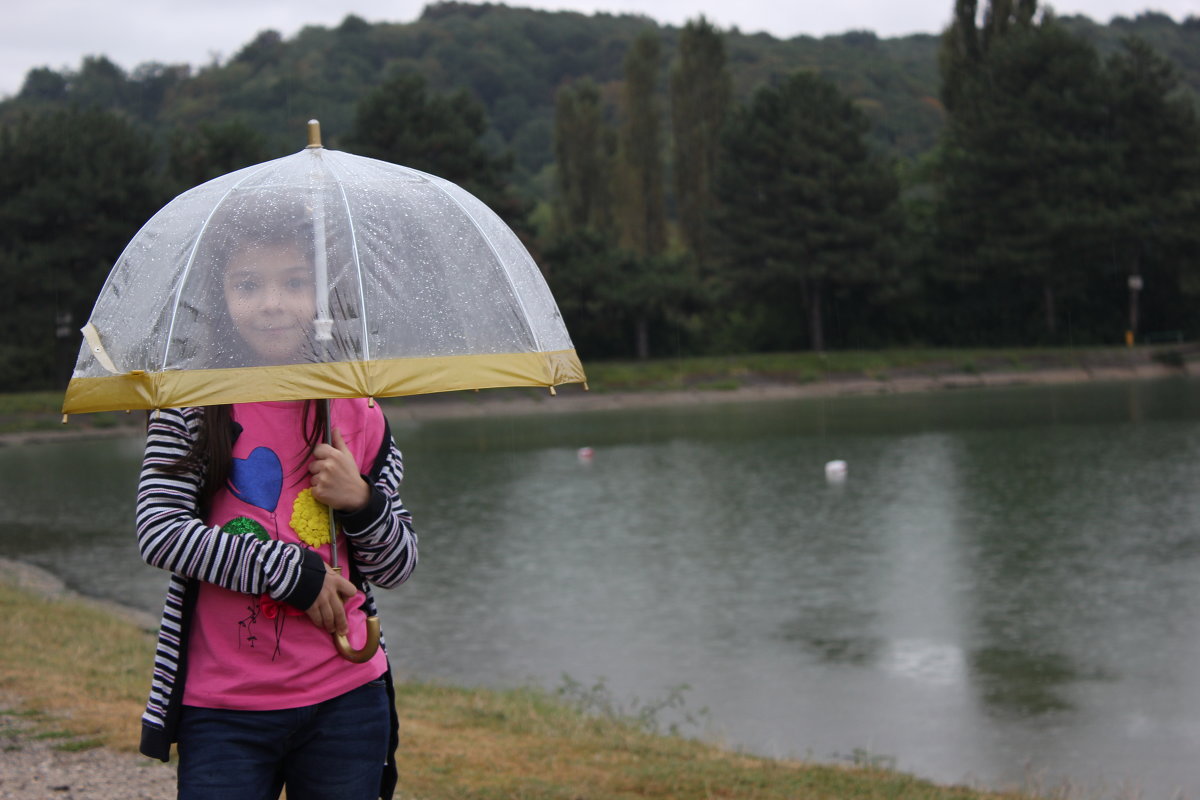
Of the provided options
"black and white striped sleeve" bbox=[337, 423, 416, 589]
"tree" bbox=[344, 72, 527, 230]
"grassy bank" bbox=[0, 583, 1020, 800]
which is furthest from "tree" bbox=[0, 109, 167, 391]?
"black and white striped sleeve" bbox=[337, 423, 416, 589]

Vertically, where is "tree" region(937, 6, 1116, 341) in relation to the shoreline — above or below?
above

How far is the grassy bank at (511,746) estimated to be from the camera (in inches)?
207

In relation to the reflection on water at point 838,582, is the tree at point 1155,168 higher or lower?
higher

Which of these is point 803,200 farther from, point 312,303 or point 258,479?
point 258,479

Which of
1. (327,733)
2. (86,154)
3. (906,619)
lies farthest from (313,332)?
(86,154)

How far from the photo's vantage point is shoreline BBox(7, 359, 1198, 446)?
39.5 m

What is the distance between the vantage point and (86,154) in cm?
4081

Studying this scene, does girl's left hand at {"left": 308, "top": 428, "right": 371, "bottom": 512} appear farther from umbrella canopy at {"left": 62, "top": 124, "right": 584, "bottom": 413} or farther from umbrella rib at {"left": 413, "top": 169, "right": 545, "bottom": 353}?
umbrella rib at {"left": 413, "top": 169, "right": 545, "bottom": 353}

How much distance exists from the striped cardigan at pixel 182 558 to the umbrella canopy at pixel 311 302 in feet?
0.31

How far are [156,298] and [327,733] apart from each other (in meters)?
0.98

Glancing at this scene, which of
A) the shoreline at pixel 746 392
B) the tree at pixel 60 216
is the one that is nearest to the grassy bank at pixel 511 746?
the shoreline at pixel 746 392

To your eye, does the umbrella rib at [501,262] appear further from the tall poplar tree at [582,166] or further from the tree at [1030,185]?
the tall poplar tree at [582,166]

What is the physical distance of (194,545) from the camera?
2.64 metres

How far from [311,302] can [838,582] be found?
10828 millimetres
